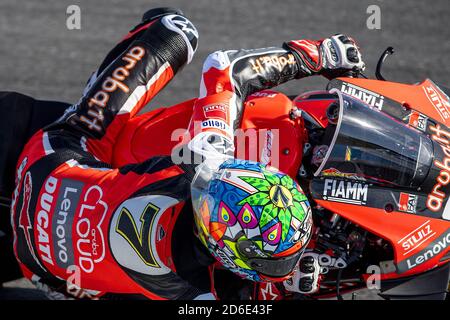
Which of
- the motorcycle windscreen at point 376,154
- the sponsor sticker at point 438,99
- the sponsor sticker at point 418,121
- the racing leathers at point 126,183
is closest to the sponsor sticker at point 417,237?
the motorcycle windscreen at point 376,154

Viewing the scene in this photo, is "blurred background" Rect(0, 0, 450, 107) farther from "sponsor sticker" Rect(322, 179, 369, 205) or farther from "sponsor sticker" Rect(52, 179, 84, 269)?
"sponsor sticker" Rect(322, 179, 369, 205)

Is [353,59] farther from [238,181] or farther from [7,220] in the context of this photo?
[7,220]

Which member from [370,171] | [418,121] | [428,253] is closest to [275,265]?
[370,171]

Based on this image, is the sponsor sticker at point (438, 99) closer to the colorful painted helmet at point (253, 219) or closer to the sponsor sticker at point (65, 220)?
the colorful painted helmet at point (253, 219)

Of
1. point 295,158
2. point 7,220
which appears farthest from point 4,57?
point 295,158

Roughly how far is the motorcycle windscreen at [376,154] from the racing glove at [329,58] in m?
0.69

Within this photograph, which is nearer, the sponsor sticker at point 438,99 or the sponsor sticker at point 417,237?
the sponsor sticker at point 417,237

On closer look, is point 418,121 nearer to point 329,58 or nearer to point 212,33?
point 329,58

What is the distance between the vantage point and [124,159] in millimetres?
4547

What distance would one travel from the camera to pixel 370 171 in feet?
12.3

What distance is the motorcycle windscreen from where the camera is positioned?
3727mm

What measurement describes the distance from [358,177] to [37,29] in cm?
416

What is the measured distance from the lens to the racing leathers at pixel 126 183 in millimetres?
3736

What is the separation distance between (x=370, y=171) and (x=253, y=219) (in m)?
0.66
